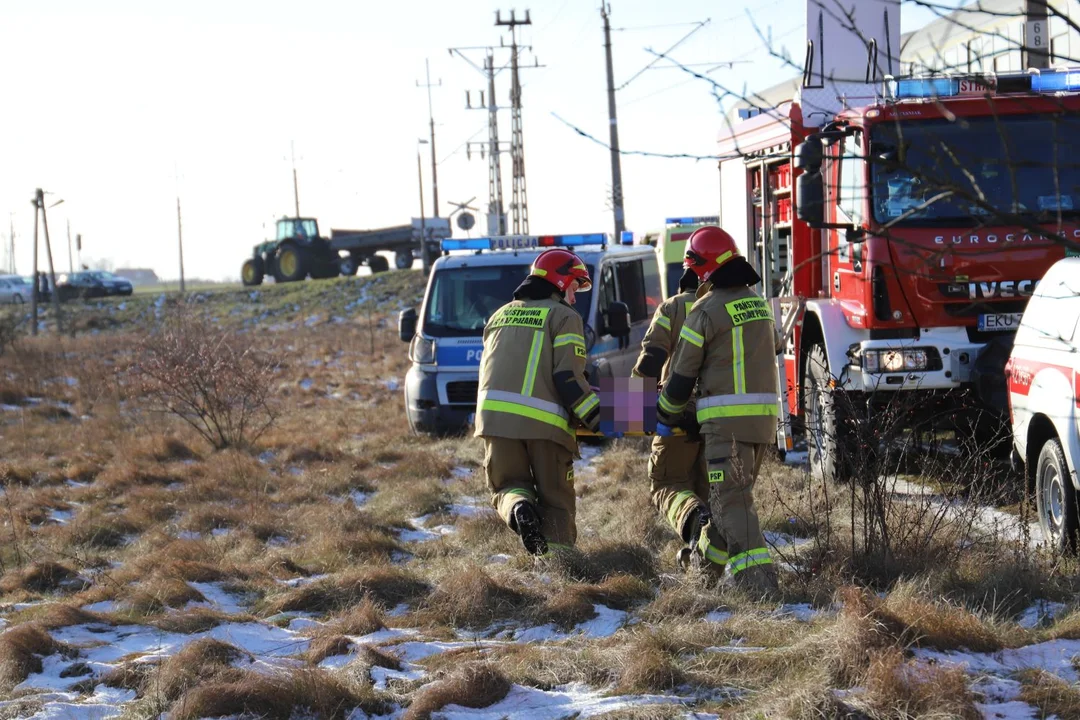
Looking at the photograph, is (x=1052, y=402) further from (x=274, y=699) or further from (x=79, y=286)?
(x=79, y=286)

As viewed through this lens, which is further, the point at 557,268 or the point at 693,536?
the point at 557,268

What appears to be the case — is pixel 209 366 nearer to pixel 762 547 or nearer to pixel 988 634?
pixel 762 547

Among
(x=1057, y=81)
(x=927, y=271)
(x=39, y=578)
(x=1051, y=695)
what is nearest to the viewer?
(x=1051, y=695)

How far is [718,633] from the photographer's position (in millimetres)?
5027

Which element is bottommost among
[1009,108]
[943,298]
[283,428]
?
[283,428]

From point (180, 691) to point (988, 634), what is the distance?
2994 millimetres

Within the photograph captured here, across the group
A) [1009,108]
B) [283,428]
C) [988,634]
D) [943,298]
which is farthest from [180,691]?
[283,428]

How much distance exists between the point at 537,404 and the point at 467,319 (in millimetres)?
5948

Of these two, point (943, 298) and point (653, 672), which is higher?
point (943, 298)

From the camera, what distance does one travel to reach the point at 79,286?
51.7 meters

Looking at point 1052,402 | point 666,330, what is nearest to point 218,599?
point 666,330

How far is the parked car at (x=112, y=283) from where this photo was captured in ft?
175

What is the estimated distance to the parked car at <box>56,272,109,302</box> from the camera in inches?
2018

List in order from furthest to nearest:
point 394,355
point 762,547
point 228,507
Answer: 1. point 394,355
2. point 228,507
3. point 762,547
